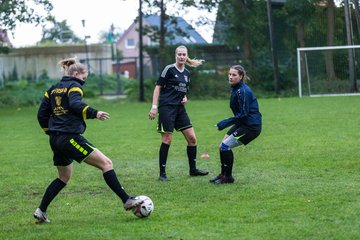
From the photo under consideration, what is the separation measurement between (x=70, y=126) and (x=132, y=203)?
3.34 feet

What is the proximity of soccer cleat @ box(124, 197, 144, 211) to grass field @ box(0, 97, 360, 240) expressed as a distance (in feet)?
0.56

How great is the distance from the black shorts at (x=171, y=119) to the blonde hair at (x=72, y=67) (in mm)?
2751

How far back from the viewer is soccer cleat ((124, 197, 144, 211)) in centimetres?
719

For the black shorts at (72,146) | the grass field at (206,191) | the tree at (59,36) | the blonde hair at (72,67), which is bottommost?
the grass field at (206,191)

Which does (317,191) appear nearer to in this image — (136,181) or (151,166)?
(136,181)

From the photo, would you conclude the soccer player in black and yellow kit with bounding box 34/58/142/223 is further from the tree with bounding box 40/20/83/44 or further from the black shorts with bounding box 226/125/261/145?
the tree with bounding box 40/20/83/44

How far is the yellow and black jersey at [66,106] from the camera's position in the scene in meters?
7.09

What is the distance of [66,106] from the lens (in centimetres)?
716

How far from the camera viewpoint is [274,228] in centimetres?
648

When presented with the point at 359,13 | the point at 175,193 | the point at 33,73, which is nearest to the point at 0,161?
the point at 175,193

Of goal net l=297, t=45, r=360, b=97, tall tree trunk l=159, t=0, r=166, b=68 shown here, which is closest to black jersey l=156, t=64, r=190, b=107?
goal net l=297, t=45, r=360, b=97

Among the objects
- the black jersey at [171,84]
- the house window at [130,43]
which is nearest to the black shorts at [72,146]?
the black jersey at [171,84]

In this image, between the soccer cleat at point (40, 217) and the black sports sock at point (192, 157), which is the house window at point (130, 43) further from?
the soccer cleat at point (40, 217)

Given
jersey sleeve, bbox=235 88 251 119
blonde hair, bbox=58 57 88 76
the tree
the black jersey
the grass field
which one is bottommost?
the grass field
